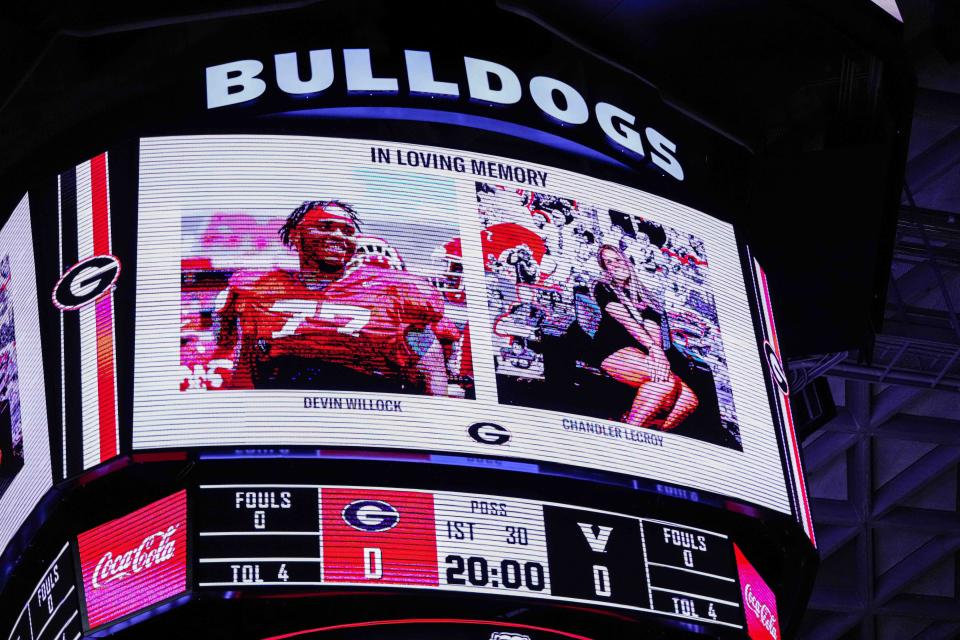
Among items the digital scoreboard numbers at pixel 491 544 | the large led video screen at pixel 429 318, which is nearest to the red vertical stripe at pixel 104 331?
the large led video screen at pixel 429 318

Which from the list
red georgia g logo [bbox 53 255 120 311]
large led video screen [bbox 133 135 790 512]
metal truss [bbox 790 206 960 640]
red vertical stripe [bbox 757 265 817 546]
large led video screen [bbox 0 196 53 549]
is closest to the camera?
large led video screen [bbox 133 135 790 512]

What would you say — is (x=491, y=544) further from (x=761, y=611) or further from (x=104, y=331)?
(x=104, y=331)

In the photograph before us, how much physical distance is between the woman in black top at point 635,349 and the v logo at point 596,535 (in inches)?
30.9

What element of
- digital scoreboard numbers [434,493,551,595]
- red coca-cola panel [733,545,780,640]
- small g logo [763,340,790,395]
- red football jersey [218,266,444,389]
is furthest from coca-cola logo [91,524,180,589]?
small g logo [763,340,790,395]

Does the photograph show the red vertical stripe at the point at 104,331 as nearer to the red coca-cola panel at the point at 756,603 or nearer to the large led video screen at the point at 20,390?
the large led video screen at the point at 20,390

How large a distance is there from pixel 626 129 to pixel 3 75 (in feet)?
15.5

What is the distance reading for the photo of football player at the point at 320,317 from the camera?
911cm

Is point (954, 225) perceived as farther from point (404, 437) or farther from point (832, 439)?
point (404, 437)

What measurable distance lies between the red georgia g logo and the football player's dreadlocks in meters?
1.05

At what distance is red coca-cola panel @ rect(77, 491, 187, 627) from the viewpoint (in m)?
8.42

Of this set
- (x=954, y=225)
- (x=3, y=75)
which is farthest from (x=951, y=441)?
(x=3, y=75)

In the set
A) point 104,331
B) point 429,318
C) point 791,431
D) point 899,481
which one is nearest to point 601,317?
point 429,318

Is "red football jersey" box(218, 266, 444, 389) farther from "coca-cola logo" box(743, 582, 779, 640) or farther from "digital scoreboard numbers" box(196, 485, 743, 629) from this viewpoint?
"coca-cola logo" box(743, 582, 779, 640)

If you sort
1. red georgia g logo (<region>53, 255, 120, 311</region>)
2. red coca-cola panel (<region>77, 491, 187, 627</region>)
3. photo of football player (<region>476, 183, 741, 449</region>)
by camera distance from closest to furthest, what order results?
Result: red coca-cola panel (<region>77, 491, 187, 627</region>) < red georgia g logo (<region>53, 255, 120, 311</region>) < photo of football player (<region>476, 183, 741, 449</region>)
